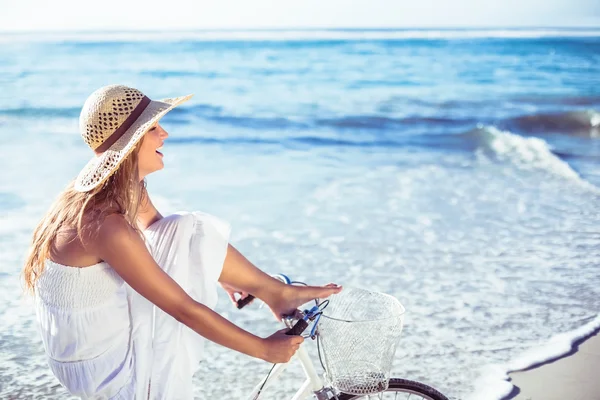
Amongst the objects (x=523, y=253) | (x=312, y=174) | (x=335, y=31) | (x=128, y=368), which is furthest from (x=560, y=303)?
(x=335, y=31)

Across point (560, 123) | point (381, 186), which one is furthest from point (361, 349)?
point (560, 123)

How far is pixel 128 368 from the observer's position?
84.4 inches

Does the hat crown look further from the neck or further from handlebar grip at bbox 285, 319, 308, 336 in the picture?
handlebar grip at bbox 285, 319, 308, 336

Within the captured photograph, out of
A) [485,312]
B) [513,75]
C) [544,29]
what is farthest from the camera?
[544,29]

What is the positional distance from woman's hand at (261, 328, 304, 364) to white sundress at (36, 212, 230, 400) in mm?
277

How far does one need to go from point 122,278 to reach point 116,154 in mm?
343

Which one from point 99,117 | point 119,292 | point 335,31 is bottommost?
point 335,31

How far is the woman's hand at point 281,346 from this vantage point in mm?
1964

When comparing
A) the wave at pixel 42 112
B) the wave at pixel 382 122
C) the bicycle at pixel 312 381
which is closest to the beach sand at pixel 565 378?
the bicycle at pixel 312 381

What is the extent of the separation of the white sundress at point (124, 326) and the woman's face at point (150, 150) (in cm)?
17

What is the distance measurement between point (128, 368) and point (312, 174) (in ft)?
20.7

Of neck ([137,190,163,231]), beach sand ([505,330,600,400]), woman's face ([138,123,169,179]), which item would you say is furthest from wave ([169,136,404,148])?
woman's face ([138,123,169,179])

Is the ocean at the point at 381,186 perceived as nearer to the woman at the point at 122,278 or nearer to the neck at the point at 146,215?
the neck at the point at 146,215

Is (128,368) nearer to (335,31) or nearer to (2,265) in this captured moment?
(2,265)
